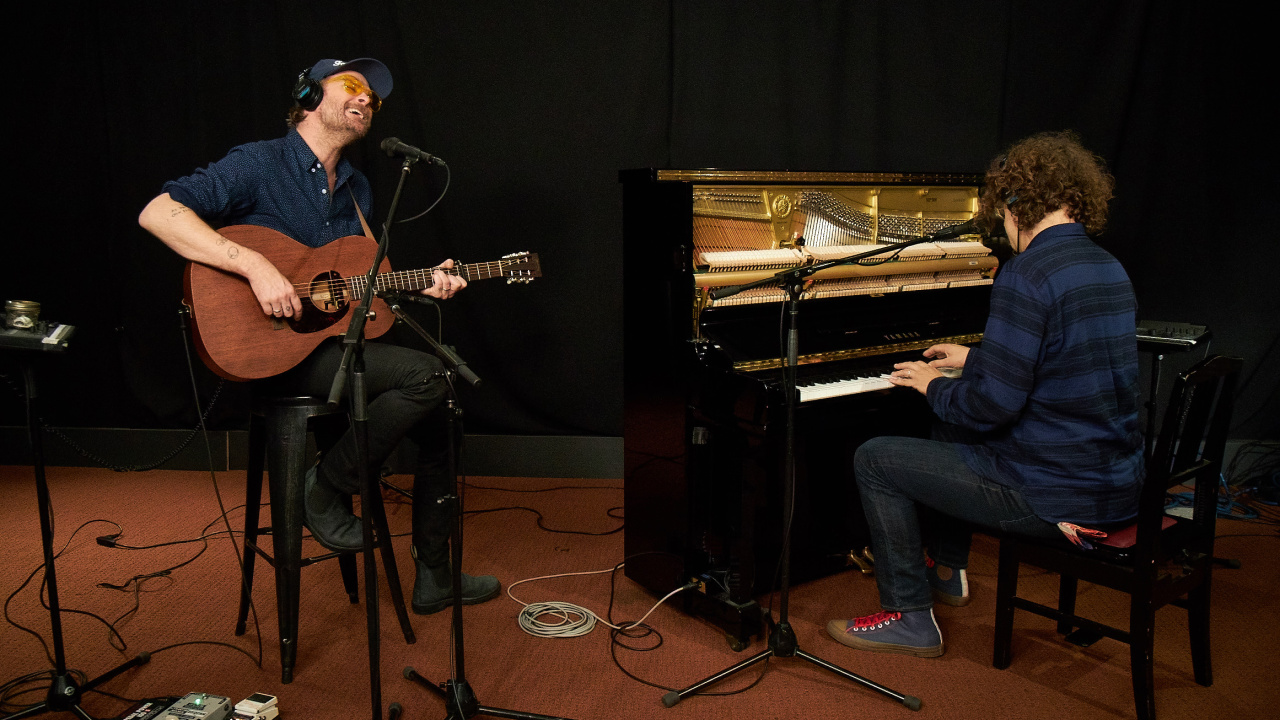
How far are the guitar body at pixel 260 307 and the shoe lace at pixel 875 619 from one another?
1.82 meters

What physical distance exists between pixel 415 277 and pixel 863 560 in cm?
203

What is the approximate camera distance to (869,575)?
3.38 metres

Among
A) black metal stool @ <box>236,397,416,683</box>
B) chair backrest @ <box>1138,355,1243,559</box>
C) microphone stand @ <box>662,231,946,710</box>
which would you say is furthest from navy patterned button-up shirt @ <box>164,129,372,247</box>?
chair backrest @ <box>1138,355,1243,559</box>

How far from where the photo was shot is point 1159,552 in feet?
7.57

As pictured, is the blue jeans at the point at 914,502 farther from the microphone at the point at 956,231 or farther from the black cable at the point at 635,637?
the microphone at the point at 956,231

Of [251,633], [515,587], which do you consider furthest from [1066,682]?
[251,633]

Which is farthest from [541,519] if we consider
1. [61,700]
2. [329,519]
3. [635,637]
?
[61,700]

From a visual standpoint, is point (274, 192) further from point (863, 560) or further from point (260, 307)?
point (863, 560)

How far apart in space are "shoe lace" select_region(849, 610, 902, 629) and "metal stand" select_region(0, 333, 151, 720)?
224cm

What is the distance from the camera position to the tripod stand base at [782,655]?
244cm

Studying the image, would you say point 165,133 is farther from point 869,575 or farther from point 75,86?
point 869,575

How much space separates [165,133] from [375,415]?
9.13 feet

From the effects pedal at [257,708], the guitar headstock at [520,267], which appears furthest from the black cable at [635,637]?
the guitar headstock at [520,267]

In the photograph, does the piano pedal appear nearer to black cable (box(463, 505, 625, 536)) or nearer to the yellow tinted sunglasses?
black cable (box(463, 505, 625, 536))
